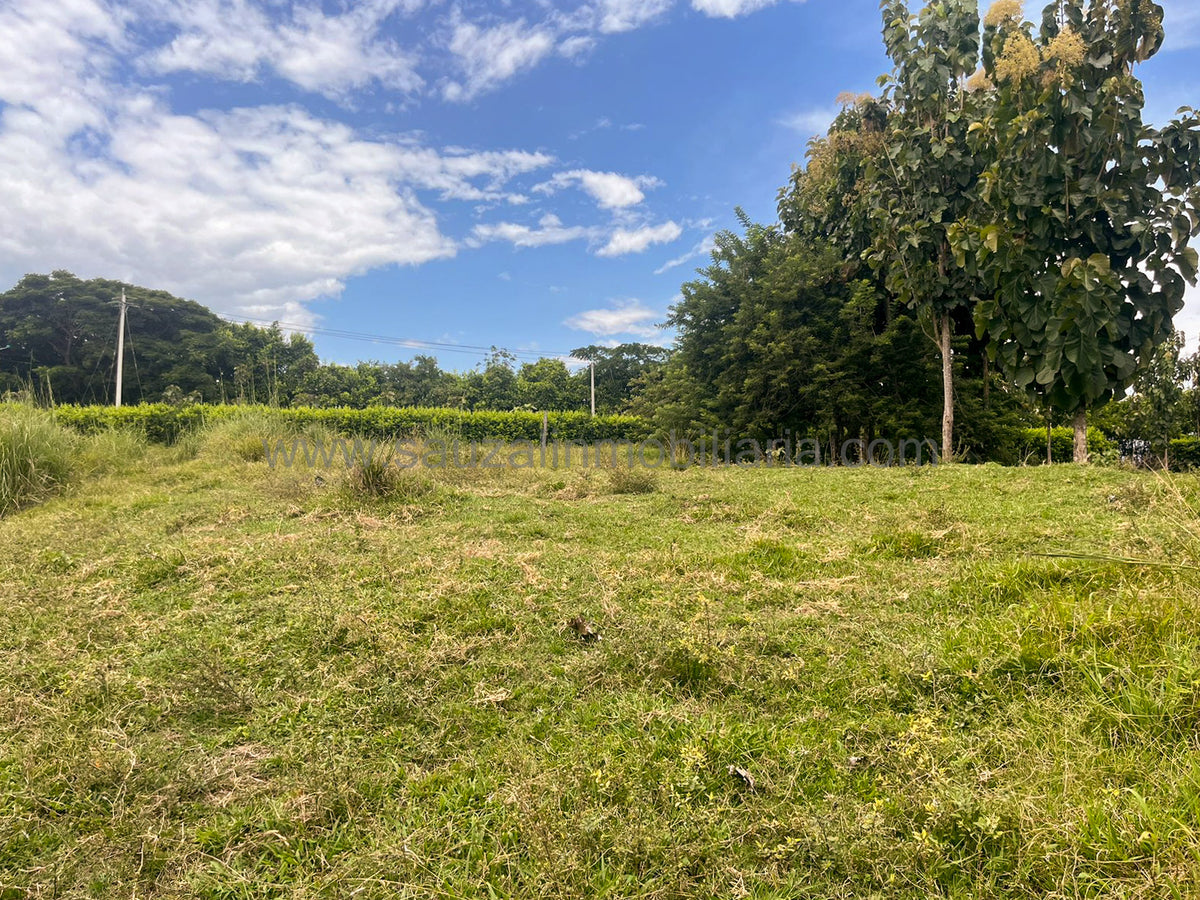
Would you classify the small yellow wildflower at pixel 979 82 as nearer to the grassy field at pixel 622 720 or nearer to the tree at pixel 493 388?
the grassy field at pixel 622 720

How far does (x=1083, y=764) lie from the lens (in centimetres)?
146

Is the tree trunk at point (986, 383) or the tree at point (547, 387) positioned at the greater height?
the tree at point (547, 387)

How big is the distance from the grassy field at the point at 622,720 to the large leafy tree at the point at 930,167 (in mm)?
5769

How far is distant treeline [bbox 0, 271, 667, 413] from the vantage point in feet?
80.5

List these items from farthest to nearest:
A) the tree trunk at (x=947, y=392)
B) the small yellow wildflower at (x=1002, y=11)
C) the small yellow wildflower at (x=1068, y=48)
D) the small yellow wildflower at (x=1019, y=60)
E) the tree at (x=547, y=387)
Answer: the tree at (x=547, y=387), the tree trunk at (x=947, y=392), the small yellow wildflower at (x=1002, y=11), the small yellow wildflower at (x=1019, y=60), the small yellow wildflower at (x=1068, y=48)

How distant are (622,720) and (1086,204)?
785 cm

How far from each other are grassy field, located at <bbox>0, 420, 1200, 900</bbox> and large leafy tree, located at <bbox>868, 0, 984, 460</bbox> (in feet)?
18.9

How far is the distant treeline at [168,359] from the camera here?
80.5ft

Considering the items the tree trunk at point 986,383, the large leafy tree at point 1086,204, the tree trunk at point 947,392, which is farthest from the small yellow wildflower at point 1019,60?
the tree trunk at point 986,383

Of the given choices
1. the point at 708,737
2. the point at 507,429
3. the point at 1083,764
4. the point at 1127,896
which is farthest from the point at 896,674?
the point at 507,429

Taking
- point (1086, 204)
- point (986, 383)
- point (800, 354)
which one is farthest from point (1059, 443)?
point (1086, 204)

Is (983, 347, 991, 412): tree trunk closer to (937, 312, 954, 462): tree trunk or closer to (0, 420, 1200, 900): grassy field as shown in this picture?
(937, 312, 954, 462): tree trunk

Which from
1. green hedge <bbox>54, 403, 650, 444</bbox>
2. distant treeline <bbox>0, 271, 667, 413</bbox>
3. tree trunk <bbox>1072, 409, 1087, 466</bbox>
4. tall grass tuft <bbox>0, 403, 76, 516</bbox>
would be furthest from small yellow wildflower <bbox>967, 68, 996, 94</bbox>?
distant treeline <bbox>0, 271, 667, 413</bbox>

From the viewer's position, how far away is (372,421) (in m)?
14.1
